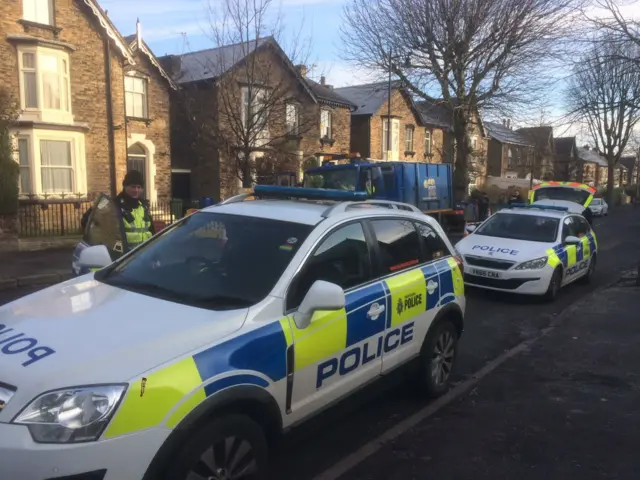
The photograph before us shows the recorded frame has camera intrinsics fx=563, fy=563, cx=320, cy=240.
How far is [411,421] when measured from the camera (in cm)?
430

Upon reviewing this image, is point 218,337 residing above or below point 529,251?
above

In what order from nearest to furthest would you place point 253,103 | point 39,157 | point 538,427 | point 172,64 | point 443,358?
point 538,427 < point 443,358 < point 39,157 < point 253,103 < point 172,64

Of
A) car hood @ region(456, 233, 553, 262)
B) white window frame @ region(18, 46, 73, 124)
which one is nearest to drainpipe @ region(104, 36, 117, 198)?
white window frame @ region(18, 46, 73, 124)

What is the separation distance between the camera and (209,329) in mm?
2752

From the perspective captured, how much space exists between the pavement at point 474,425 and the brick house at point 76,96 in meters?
14.7

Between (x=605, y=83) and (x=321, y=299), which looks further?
(x=605, y=83)

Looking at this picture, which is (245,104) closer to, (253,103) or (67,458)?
(253,103)

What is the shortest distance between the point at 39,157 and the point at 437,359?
52.3 ft

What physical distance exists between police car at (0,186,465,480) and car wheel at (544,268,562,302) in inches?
184

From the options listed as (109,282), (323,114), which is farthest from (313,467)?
(323,114)

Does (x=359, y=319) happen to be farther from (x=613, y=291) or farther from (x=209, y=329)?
(x=613, y=291)

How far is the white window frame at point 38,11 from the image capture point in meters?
16.7

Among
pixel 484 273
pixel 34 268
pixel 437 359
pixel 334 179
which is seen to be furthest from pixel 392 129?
pixel 437 359

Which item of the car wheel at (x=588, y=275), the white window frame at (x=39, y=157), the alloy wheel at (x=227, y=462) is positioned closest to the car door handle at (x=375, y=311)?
the alloy wheel at (x=227, y=462)
